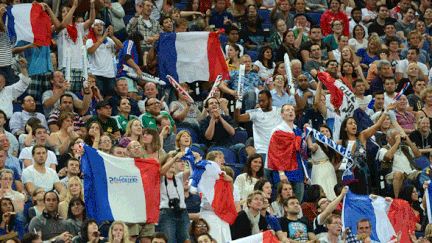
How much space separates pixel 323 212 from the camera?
445 inches

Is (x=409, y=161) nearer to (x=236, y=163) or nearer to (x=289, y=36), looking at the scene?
(x=236, y=163)

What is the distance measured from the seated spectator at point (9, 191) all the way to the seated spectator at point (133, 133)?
1.51m

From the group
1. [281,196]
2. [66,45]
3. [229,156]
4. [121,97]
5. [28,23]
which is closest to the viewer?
[281,196]

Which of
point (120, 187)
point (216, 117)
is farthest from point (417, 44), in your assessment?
point (120, 187)

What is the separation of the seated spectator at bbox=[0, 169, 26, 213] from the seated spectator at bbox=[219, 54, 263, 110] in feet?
14.5

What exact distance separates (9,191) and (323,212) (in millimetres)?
3571

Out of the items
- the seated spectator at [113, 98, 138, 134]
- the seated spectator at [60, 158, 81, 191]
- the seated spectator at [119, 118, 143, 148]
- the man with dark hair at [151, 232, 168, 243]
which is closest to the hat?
the seated spectator at [113, 98, 138, 134]

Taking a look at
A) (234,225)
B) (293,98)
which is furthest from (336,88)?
(234,225)

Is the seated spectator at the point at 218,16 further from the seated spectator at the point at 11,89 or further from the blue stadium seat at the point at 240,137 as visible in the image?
the seated spectator at the point at 11,89

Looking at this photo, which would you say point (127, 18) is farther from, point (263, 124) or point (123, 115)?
point (263, 124)

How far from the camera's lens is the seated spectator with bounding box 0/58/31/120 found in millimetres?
12695

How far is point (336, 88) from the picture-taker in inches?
553

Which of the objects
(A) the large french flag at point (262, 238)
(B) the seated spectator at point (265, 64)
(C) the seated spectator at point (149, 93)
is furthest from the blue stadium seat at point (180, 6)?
(A) the large french flag at point (262, 238)

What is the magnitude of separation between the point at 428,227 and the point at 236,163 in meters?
2.64
